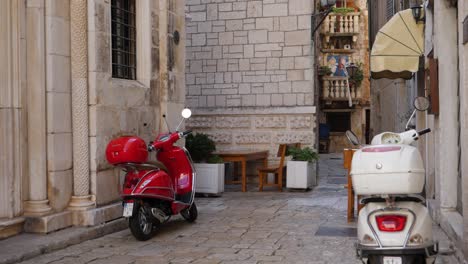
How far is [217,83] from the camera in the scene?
12984 mm

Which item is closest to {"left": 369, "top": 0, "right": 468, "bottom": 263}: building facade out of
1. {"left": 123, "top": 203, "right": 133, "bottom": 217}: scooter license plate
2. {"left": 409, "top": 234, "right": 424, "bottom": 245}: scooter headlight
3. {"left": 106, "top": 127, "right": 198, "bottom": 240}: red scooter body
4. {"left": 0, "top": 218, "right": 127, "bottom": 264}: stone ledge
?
{"left": 409, "top": 234, "right": 424, "bottom": 245}: scooter headlight

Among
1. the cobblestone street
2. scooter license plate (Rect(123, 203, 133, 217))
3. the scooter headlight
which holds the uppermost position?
the scooter headlight

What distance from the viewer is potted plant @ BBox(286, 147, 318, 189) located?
11.1m

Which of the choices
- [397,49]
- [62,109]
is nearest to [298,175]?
[397,49]

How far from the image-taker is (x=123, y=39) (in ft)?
26.2

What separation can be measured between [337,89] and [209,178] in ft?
58.6

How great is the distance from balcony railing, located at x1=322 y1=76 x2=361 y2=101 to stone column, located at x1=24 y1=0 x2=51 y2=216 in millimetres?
21587

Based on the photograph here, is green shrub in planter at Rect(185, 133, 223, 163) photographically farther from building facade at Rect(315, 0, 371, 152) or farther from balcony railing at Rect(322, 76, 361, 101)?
balcony railing at Rect(322, 76, 361, 101)

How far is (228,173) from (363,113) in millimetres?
17550

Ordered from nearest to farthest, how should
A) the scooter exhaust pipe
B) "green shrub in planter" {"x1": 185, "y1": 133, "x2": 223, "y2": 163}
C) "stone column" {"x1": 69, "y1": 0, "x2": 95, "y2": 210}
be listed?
the scooter exhaust pipe < "stone column" {"x1": 69, "y1": 0, "x2": 95, "y2": 210} < "green shrub in planter" {"x1": 185, "y1": 133, "x2": 223, "y2": 163}

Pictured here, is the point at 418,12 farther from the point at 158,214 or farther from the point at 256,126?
the point at 256,126

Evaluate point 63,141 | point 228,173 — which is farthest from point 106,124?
point 228,173

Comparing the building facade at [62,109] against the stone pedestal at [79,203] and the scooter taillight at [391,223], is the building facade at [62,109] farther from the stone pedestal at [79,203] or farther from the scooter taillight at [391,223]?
the scooter taillight at [391,223]

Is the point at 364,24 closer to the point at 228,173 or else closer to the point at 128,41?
the point at 228,173
